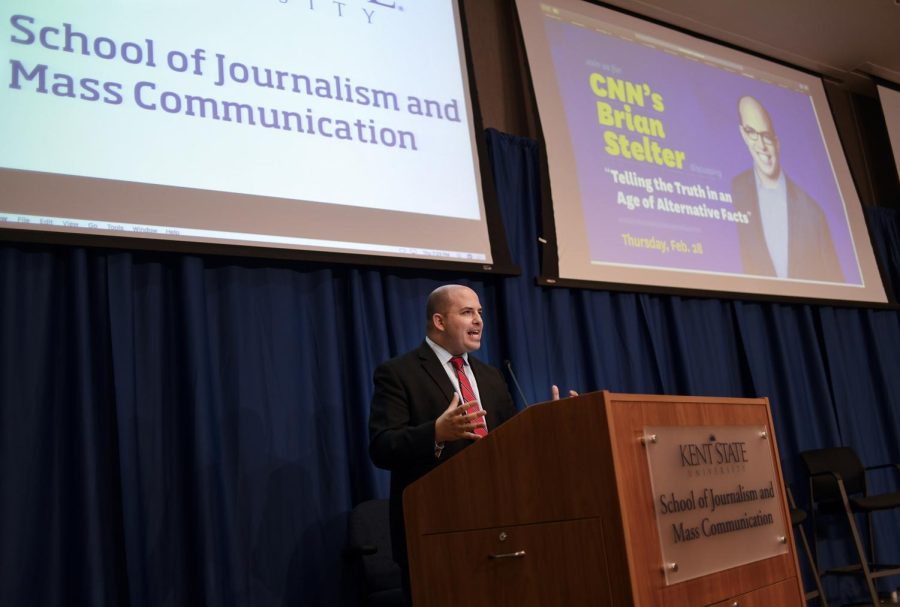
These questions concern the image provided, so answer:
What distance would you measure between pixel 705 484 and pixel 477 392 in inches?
36.0

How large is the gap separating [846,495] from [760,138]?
8.25 ft

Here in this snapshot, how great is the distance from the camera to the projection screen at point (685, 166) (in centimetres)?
488

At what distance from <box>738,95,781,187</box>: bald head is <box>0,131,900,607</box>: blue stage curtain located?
229 centimetres

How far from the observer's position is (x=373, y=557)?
3281 mm

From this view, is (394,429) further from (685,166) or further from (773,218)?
(773,218)

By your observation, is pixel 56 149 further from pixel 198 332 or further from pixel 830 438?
pixel 830 438

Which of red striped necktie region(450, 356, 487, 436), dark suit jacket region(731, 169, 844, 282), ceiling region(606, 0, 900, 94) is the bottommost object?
red striped necktie region(450, 356, 487, 436)

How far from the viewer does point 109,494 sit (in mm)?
3193

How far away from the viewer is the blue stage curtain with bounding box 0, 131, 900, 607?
3.08 m

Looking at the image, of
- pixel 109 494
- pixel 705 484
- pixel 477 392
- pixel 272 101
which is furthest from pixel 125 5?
pixel 705 484

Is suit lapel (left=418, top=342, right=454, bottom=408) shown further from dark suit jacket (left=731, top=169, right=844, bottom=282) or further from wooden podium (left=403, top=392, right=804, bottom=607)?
dark suit jacket (left=731, top=169, right=844, bottom=282)

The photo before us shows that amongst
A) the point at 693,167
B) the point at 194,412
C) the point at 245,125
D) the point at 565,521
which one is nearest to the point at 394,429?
the point at 565,521

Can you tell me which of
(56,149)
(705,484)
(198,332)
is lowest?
(705,484)

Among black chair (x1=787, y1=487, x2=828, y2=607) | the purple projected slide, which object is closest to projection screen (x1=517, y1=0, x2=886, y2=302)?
the purple projected slide
